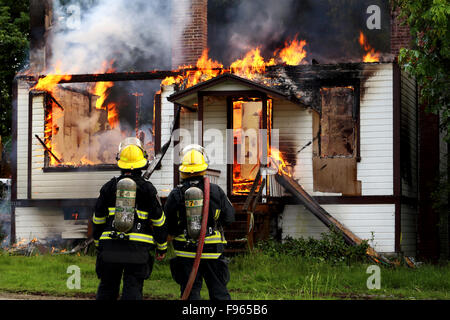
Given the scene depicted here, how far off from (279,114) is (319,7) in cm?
711

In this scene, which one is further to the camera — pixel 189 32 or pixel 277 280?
pixel 189 32

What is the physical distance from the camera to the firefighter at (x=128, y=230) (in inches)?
272

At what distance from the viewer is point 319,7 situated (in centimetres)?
2181

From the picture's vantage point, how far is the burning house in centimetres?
1545

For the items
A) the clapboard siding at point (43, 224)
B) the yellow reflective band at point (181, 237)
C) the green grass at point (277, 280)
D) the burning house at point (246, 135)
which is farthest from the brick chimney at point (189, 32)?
the yellow reflective band at point (181, 237)

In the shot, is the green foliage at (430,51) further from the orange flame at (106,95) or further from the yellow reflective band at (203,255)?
the orange flame at (106,95)

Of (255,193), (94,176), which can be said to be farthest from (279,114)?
(94,176)

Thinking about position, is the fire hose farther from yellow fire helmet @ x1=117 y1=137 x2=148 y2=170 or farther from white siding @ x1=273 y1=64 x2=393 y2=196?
white siding @ x1=273 y1=64 x2=393 y2=196

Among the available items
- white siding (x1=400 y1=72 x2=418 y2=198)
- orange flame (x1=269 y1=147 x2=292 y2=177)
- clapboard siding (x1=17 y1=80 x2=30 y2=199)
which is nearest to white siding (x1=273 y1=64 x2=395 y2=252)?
orange flame (x1=269 y1=147 x2=292 y2=177)

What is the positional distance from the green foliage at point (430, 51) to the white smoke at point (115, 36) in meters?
6.26

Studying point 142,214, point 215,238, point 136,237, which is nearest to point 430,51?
point 215,238

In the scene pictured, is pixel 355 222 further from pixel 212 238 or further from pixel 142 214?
pixel 142 214

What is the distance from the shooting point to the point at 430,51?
13469 millimetres

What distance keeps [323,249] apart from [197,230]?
7.37 m
